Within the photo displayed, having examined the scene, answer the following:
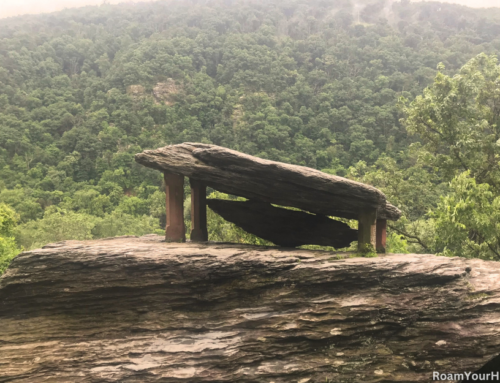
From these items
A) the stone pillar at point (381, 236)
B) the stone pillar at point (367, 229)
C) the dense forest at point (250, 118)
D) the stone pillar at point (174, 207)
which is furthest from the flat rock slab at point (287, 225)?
the dense forest at point (250, 118)

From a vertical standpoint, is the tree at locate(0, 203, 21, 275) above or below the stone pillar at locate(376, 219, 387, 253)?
below

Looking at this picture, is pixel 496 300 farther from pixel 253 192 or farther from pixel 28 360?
pixel 28 360

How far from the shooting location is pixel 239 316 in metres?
10.3

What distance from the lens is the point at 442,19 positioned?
13250 centimetres

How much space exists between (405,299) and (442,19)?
15301cm

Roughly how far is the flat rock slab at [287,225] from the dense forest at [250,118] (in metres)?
7.86

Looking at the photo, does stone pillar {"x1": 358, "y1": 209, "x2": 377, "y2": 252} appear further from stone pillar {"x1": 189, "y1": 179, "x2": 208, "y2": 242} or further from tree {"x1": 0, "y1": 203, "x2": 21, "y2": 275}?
tree {"x1": 0, "y1": 203, "x2": 21, "y2": 275}

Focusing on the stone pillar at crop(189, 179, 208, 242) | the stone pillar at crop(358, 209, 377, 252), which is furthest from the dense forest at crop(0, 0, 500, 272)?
the stone pillar at crop(189, 179, 208, 242)

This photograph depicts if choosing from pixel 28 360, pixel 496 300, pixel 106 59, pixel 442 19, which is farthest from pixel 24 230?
pixel 442 19

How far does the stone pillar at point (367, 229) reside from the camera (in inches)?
455

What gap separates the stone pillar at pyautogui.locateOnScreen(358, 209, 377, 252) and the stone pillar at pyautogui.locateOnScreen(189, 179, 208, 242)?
555 centimetres

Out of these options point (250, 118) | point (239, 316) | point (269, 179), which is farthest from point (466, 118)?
point (250, 118)

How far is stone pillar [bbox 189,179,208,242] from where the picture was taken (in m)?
13.2

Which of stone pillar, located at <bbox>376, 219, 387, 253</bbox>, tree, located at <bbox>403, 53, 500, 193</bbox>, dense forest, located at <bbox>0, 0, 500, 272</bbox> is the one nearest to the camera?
stone pillar, located at <bbox>376, 219, 387, 253</bbox>
